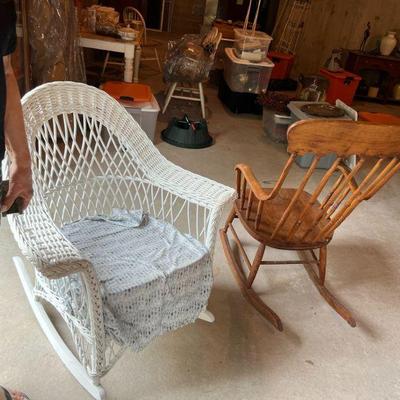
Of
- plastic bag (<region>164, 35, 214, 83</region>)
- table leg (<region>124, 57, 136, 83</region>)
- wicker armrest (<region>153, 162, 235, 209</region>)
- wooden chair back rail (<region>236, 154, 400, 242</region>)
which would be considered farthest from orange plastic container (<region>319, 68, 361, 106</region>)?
wicker armrest (<region>153, 162, 235, 209</region>)

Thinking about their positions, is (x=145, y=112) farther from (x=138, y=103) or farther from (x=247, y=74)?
(x=247, y=74)

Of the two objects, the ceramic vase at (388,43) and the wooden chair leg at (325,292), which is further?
the ceramic vase at (388,43)

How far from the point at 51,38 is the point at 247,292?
194 centimetres

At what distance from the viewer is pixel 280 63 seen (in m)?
4.90

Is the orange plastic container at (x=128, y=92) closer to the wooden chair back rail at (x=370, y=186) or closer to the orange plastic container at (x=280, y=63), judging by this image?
the wooden chair back rail at (x=370, y=186)

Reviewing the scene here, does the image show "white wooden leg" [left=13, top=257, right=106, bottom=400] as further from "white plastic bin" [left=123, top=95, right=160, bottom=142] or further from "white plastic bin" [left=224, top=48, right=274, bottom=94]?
"white plastic bin" [left=224, top=48, right=274, bottom=94]

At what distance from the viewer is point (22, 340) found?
1.49m

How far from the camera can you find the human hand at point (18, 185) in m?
1.06

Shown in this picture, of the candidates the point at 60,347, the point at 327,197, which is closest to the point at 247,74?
the point at 327,197

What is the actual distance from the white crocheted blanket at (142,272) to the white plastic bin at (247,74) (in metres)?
2.63

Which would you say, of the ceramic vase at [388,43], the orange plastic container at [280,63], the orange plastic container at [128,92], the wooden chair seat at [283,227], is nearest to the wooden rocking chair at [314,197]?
the wooden chair seat at [283,227]

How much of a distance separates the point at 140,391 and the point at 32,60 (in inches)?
82.2

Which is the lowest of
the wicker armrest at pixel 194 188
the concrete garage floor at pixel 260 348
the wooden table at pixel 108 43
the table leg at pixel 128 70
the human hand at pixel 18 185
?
the concrete garage floor at pixel 260 348

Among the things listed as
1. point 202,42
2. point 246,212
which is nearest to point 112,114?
point 246,212
